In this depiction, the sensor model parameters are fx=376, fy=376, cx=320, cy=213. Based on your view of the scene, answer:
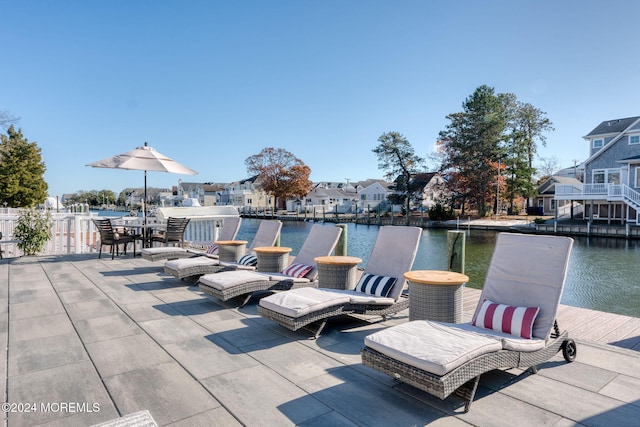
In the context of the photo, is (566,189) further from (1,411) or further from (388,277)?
(1,411)

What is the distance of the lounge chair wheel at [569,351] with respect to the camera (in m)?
3.11

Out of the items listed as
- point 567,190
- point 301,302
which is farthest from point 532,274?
point 567,190

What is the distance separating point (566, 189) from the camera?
2858 centimetres

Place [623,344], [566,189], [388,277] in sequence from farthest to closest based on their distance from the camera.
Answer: [566,189] → [388,277] → [623,344]

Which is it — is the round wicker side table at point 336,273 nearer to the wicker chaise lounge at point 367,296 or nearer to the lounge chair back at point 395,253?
the wicker chaise lounge at point 367,296

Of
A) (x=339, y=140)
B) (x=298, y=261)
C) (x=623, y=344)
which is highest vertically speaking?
(x=339, y=140)

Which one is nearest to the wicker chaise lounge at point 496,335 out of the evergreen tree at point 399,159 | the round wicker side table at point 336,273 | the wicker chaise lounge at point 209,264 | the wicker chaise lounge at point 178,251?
the round wicker side table at point 336,273

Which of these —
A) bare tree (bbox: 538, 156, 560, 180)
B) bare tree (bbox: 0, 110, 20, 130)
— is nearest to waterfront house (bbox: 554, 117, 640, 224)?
bare tree (bbox: 538, 156, 560, 180)

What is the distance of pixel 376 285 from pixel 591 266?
15086 mm

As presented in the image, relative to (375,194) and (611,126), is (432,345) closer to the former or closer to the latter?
(611,126)

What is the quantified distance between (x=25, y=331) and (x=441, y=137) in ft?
130

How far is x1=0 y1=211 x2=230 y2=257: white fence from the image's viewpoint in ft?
29.2

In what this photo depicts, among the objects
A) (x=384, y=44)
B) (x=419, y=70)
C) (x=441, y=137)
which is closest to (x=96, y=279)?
(x=384, y=44)

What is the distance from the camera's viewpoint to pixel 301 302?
370cm
